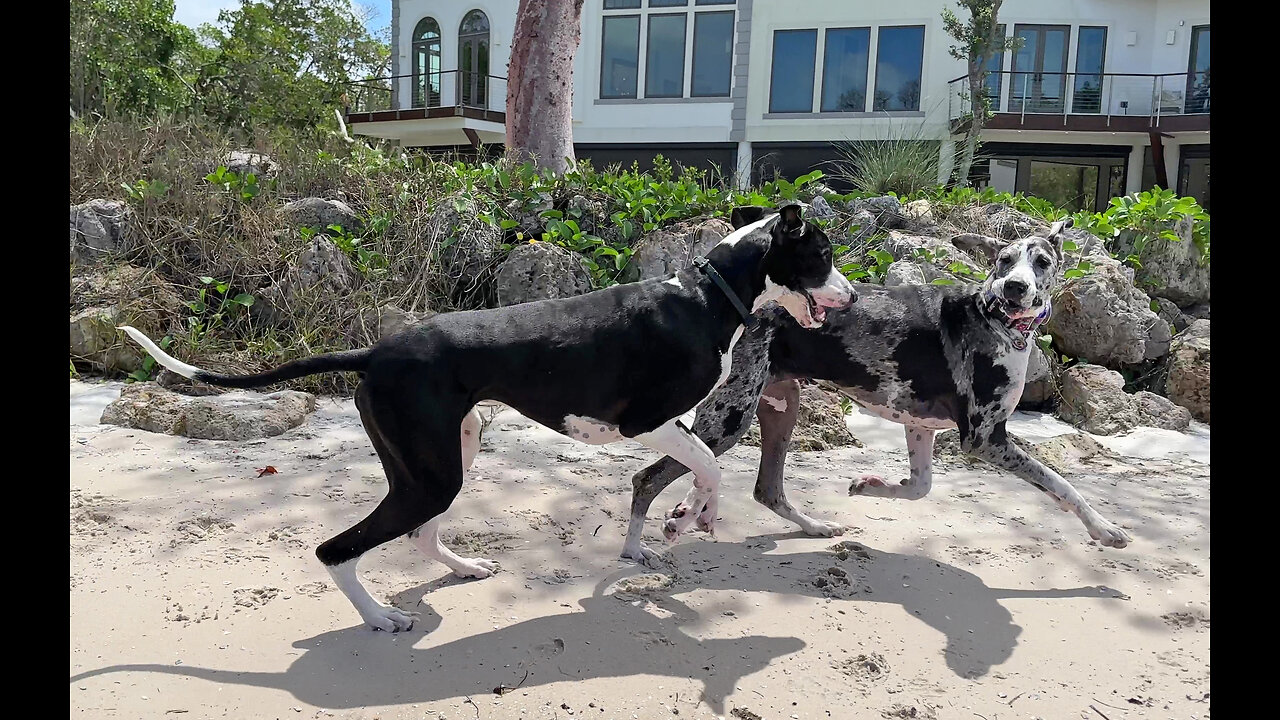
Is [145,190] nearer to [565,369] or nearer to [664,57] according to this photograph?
[565,369]

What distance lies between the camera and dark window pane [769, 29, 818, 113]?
23016 millimetres

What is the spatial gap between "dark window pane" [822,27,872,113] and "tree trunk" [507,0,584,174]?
1255cm

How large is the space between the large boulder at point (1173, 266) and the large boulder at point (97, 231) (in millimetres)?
10127

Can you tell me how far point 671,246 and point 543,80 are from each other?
3.82 metres

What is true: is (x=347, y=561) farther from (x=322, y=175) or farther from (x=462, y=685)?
(x=322, y=175)

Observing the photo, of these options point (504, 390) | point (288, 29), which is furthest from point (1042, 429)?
point (288, 29)

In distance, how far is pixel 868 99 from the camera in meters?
22.7

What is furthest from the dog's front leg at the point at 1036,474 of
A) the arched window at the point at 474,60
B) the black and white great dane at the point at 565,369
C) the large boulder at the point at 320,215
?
the arched window at the point at 474,60

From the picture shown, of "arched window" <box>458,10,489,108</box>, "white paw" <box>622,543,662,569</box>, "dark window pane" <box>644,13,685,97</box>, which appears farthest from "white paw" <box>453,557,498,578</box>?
"arched window" <box>458,10,489,108</box>

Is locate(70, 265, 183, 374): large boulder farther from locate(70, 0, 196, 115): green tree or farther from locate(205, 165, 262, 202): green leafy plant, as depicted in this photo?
locate(70, 0, 196, 115): green tree

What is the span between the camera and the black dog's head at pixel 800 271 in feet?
12.4

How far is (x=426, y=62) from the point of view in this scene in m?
25.5

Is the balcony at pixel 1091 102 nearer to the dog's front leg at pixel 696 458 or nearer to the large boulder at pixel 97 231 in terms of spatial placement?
the large boulder at pixel 97 231

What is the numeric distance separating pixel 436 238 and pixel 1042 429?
225 inches
